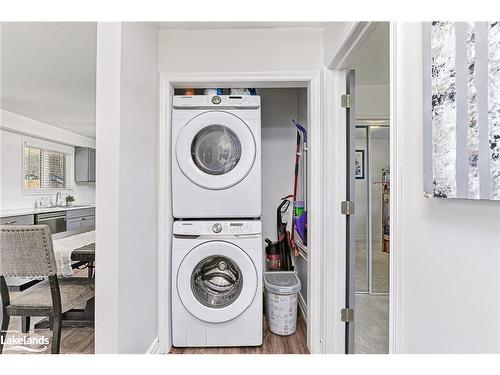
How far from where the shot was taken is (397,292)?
96 centimetres

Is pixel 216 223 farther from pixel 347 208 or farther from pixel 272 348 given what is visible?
pixel 272 348

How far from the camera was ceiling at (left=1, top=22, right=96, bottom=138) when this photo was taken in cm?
204

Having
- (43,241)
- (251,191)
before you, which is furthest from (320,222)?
(43,241)

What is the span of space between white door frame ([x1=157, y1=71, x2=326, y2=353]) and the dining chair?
2.03 ft

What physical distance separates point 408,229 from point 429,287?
0.60ft

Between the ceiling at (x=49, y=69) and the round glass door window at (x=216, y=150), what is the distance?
111cm

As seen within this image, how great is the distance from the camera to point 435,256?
79 centimetres

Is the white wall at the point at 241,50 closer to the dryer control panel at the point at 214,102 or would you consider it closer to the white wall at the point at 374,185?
the dryer control panel at the point at 214,102

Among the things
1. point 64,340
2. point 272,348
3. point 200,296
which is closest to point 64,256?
point 64,340

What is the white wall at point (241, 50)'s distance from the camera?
1944 millimetres

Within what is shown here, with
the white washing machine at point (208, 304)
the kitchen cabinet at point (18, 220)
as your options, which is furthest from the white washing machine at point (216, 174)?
the kitchen cabinet at point (18, 220)

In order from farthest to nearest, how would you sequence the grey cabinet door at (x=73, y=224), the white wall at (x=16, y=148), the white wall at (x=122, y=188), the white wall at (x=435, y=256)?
the grey cabinet door at (x=73, y=224), the white wall at (x=16, y=148), the white wall at (x=122, y=188), the white wall at (x=435, y=256)

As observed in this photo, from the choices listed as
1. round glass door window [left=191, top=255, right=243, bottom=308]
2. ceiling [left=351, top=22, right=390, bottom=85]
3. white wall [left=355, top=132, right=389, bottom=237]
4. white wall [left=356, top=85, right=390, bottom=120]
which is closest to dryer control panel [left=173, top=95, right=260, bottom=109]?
ceiling [left=351, top=22, right=390, bottom=85]

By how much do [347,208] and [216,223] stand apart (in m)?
0.90
